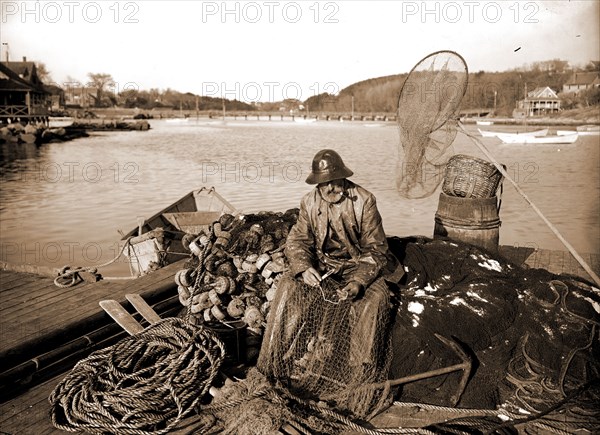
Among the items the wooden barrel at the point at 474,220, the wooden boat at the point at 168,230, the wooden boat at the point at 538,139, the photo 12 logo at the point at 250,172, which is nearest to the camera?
the wooden barrel at the point at 474,220

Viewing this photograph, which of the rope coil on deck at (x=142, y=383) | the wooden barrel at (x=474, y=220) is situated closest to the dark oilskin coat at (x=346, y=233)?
the rope coil on deck at (x=142, y=383)

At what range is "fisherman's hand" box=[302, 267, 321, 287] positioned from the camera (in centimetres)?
417

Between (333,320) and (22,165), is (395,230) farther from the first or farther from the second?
(22,165)

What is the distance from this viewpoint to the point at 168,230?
916 cm

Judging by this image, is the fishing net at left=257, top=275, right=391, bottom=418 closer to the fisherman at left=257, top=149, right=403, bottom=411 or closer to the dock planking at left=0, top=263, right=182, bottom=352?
the fisherman at left=257, top=149, right=403, bottom=411

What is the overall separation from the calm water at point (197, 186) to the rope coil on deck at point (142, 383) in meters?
7.97

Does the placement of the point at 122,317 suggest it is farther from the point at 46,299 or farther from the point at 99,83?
the point at 99,83

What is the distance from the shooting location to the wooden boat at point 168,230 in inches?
314

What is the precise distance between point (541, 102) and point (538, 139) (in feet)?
165

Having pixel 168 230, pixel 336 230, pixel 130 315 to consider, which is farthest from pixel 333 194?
pixel 168 230

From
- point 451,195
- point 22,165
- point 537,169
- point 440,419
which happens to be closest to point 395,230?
point 451,195

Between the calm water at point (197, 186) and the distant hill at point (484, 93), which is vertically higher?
the distant hill at point (484, 93)

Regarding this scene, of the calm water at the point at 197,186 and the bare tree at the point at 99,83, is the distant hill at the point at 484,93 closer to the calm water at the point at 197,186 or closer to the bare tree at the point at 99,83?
the calm water at the point at 197,186

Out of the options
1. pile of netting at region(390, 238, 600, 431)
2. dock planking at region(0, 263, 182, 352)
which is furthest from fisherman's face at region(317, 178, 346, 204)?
dock planking at region(0, 263, 182, 352)
